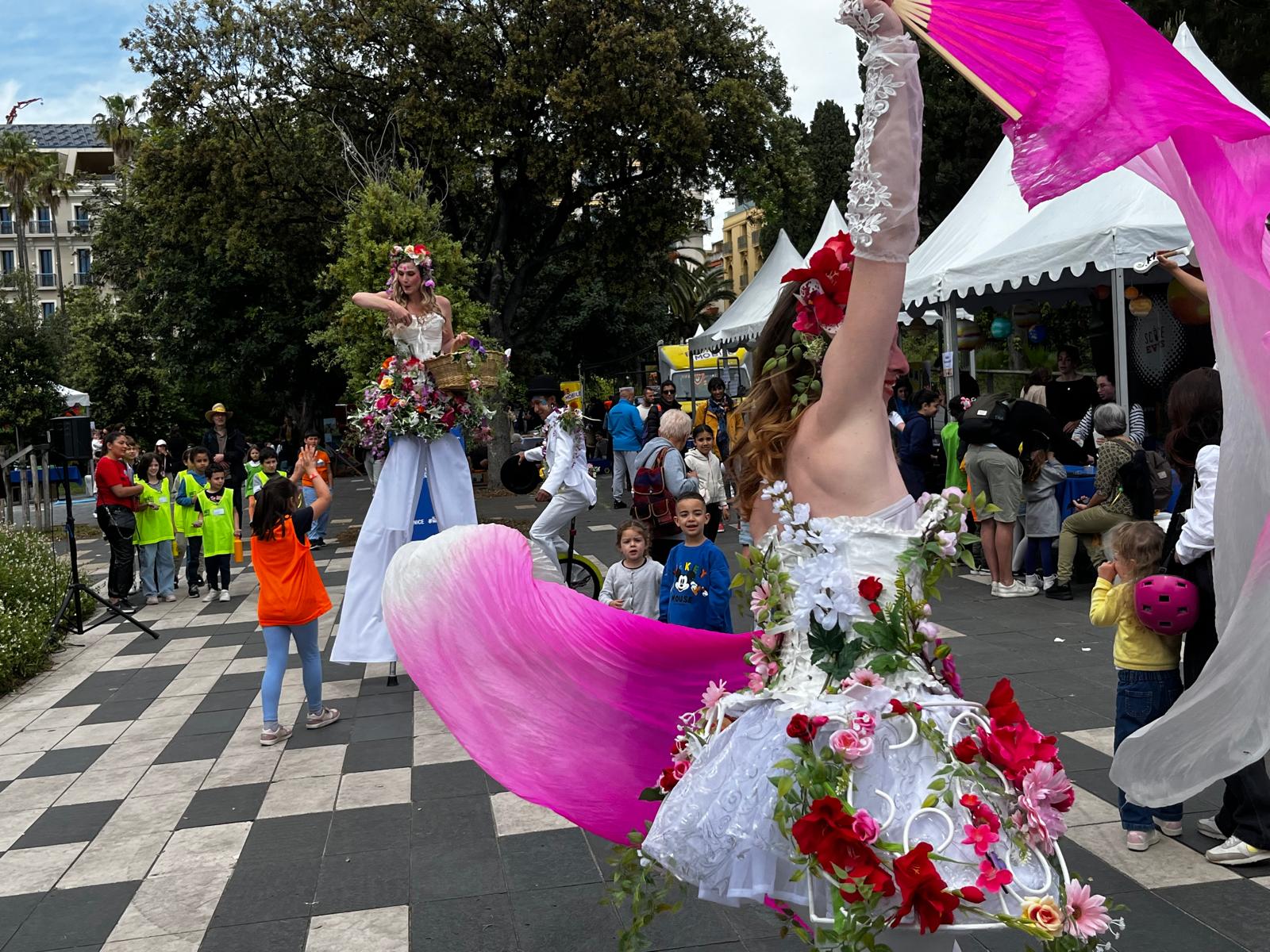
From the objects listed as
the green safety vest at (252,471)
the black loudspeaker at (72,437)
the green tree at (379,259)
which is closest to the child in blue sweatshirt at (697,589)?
the black loudspeaker at (72,437)

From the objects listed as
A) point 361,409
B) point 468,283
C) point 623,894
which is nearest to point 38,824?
point 361,409

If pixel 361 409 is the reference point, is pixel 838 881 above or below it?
below

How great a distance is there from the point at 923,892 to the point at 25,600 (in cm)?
1022

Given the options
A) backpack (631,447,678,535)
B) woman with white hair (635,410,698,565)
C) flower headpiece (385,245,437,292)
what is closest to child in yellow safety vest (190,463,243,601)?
woman with white hair (635,410,698,565)

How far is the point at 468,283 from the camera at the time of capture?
18.5 metres

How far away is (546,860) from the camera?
15.9 feet

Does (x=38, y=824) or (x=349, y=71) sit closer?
(x=38, y=824)

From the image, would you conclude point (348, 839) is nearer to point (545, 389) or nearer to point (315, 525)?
point (545, 389)

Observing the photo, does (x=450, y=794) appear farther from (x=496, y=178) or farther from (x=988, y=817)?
(x=496, y=178)

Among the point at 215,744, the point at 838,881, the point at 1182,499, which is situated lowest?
the point at 215,744

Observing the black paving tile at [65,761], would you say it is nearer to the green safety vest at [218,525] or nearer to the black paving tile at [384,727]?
the black paving tile at [384,727]

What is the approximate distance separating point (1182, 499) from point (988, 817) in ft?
10.1

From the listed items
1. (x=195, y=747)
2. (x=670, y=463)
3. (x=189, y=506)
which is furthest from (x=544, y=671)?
(x=189, y=506)

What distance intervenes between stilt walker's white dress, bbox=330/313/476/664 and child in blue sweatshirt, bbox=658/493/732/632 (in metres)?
2.19
